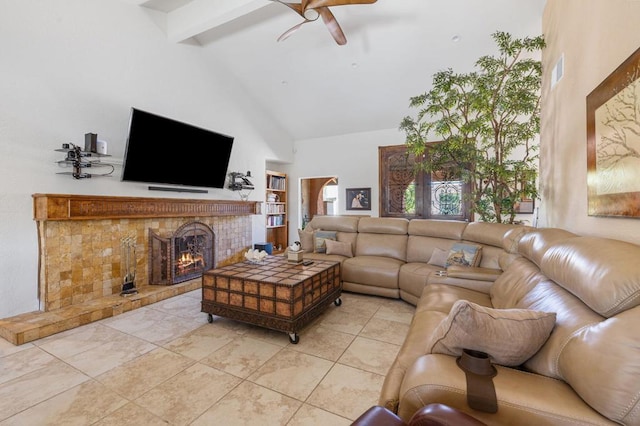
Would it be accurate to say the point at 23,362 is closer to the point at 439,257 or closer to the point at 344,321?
the point at 344,321

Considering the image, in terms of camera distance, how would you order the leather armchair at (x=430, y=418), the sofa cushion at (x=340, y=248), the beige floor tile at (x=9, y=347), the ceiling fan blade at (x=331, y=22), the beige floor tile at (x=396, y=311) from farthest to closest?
1. the sofa cushion at (x=340, y=248)
2. the beige floor tile at (x=396, y=311)
3. the ceiling fan blade at (x=331, y=22)
4. the beige floor tile at (x=9, y=347)
5. the leather armchair at (x=430, y=418)

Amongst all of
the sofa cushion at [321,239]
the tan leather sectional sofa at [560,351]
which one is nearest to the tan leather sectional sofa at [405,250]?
the sofa cushion at [321,239]

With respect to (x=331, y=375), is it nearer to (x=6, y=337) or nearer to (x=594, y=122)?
(x=594, y=122)

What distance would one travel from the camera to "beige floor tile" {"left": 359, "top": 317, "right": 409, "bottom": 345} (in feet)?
8.13

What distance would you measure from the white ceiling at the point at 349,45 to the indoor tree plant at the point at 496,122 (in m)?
0.83

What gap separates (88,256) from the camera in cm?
313

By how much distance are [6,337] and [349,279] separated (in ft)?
11.2

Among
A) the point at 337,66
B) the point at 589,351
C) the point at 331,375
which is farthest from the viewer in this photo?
the point at 337,66

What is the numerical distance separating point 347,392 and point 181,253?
10.9ft

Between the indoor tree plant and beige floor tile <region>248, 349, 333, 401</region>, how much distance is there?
262cm

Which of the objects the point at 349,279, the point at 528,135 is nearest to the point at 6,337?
the point at 349,279

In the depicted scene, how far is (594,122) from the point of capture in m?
1.78

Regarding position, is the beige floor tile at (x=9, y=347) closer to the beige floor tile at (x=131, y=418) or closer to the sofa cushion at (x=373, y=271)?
the beige floor tile at (x=131, y=418)

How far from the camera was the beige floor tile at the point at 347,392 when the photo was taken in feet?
5.37
